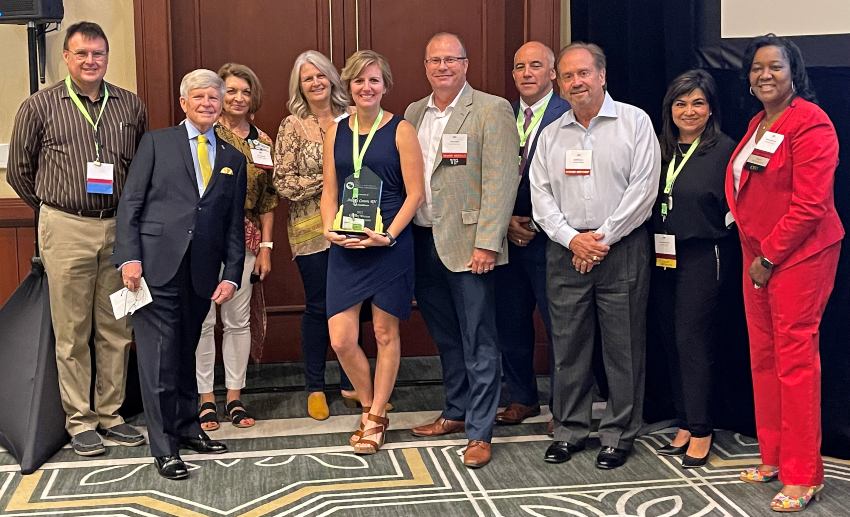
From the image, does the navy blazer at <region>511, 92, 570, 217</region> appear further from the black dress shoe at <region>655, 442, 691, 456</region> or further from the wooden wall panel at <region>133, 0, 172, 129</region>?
the wooden wall panel at <region>133, 0, 172, 129</region>

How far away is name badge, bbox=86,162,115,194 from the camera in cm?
368

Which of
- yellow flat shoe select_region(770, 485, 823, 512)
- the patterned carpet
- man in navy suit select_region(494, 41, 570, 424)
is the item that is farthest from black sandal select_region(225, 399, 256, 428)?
yellow flat shoe select_region(770, 485, 823, 512)

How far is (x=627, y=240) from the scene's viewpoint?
11.6 ft

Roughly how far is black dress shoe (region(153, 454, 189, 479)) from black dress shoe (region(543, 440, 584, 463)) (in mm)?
1348

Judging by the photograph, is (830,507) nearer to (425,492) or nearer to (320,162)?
(425,492)

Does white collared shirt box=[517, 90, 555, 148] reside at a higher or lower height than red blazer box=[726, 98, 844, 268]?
higher

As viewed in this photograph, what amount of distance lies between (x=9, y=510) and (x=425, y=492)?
4.58 ft

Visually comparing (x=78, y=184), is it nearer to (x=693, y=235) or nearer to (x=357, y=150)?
(x=357, y=150)

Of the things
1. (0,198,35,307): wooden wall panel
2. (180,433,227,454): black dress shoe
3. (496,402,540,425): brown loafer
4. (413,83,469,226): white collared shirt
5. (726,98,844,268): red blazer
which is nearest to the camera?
(726,98,844,268): red blazer

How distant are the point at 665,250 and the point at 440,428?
3.86 feet

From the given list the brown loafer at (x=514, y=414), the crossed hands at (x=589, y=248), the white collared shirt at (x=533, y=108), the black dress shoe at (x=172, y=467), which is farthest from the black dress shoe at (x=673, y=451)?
the black dress shoe at (x=172, y=467)

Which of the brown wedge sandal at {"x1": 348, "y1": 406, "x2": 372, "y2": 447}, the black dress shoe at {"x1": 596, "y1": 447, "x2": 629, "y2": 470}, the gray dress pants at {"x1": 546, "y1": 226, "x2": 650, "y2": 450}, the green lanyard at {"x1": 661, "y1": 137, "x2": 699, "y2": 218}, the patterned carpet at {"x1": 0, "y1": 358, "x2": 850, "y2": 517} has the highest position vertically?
the green lanyard at {"x1": 661, "y1": 137, "x2": 699, "y2": 218}

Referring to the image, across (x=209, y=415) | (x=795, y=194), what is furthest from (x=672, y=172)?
(x=209, y=415)

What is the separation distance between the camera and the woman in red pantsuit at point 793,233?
10.2ft
